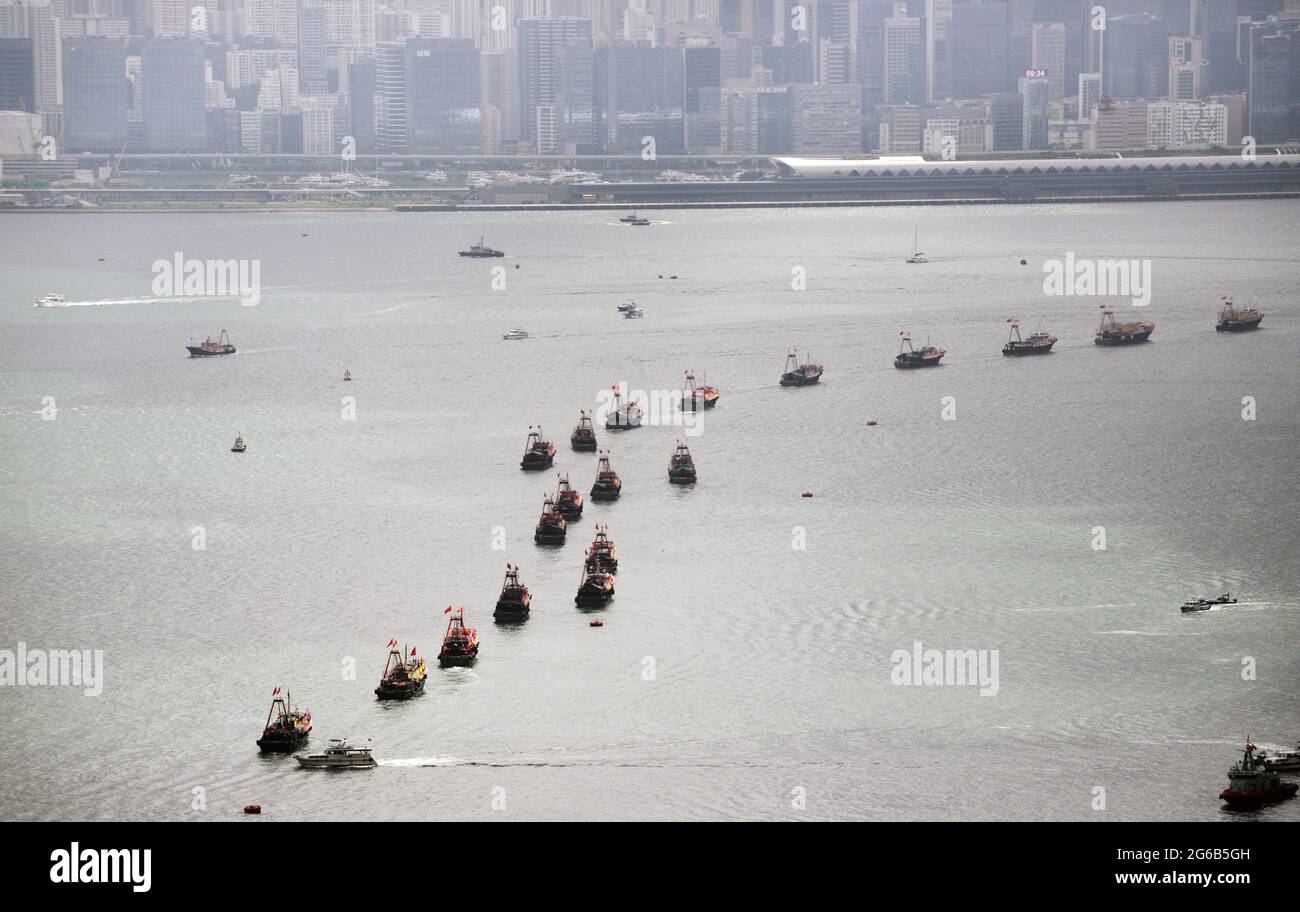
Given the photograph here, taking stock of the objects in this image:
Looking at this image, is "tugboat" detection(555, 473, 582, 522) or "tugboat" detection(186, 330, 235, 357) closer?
"tugboat" detection(555, 473, 582, 522)

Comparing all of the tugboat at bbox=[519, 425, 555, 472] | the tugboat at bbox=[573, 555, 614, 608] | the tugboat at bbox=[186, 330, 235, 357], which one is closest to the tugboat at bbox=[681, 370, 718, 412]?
the tugboat at bbox=[519, 425, 555, 472]

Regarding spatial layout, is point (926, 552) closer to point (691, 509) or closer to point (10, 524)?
point (691, 509)

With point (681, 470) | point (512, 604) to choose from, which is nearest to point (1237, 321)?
point (681, 470)

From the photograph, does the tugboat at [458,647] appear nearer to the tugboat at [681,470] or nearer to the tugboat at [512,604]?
the tugboat at [512,604]

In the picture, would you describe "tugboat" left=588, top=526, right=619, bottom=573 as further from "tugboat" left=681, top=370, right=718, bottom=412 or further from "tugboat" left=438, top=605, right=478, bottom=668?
"tugboat" left=681, top=370, right=718, bottom=412

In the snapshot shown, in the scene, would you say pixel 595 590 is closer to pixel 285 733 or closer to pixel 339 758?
pixel 285 733

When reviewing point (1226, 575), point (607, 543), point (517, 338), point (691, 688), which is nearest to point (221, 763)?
point (691, 688)
